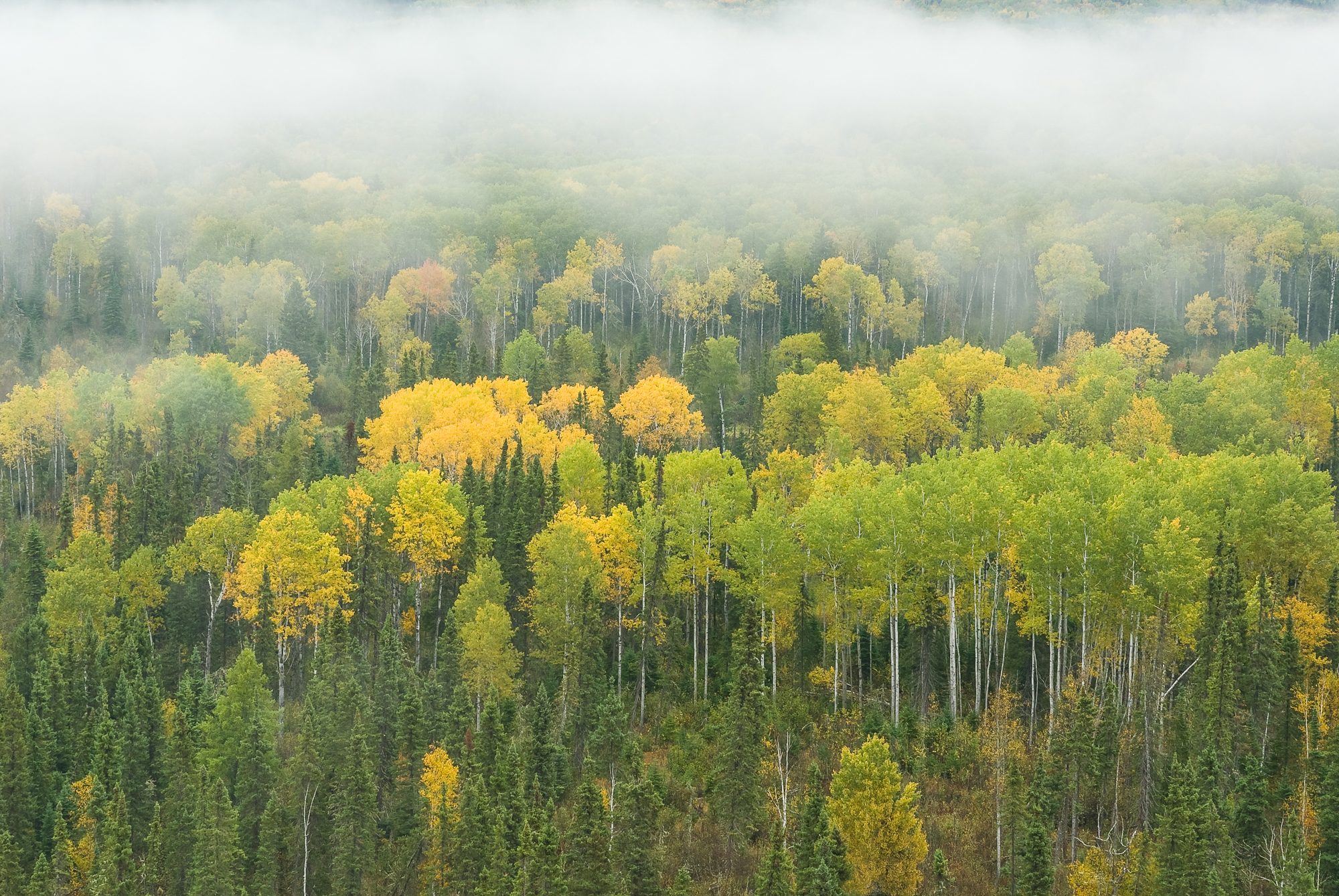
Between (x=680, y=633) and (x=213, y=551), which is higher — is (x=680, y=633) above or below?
below

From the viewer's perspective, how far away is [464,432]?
372ft

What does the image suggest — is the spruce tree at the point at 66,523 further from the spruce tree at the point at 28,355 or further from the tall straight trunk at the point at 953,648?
the tall straight trunk at the point at 953,648

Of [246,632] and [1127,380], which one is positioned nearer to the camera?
[246,632]

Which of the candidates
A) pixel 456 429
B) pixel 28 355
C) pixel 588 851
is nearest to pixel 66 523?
pixel 456 429

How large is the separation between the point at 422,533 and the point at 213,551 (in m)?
Answer: 17.9

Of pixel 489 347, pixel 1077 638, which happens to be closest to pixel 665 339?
pixel 489 347

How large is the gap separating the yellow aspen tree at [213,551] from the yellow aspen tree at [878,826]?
53685 mm

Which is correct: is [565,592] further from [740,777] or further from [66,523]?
[66,523]

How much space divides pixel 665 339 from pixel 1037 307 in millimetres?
50840

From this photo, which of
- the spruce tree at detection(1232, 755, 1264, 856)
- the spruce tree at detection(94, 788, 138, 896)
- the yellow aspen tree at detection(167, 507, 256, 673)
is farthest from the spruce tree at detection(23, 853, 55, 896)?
Result: the spruce tree at detection(1232, 755, 1264, 856)

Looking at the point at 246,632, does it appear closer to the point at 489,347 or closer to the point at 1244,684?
the point at 1244,684

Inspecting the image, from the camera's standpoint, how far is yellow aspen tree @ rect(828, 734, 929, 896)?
60406 millimetres

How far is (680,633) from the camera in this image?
86.2 metres

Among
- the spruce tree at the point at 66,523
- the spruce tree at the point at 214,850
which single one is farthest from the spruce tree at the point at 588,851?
the spruce tree at the point at 66,523
